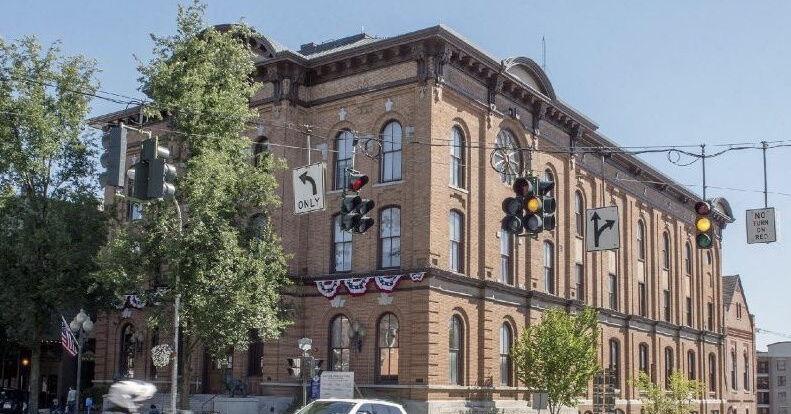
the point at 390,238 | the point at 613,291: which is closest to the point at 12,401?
the point at 390,238

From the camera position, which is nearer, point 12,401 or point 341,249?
point 341,249

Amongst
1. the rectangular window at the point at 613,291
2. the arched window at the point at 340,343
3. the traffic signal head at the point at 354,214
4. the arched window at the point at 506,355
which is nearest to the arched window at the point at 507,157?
the arched window at the point at 506,355

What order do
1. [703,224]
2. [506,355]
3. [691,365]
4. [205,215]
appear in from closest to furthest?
[703,224] → [205,215] → [506,355] → [691,365]

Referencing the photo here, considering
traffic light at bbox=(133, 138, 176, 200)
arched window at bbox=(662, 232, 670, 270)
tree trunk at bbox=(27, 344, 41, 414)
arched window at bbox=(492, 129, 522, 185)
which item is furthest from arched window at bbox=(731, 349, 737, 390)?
traffic light at bbox=(133, 138, 176, 200)

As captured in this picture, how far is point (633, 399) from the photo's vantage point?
164ft

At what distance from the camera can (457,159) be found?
1427 inches

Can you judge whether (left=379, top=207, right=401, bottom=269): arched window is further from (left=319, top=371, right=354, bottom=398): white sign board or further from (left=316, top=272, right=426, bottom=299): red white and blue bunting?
(left=319, top=371, right=354, bottom=398): white sign board

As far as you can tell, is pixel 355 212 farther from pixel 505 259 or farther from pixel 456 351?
pixel 505 259

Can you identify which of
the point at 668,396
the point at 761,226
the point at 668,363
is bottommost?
the point at 668,396

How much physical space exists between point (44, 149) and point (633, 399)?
3106cm

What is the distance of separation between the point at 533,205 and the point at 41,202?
82.1 ft

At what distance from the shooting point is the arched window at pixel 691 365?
58.6 meters

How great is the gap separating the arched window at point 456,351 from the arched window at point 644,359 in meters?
19.4

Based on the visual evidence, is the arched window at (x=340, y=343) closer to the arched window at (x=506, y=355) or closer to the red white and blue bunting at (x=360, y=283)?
the red white and blue bunting at (x=360, y=283)
